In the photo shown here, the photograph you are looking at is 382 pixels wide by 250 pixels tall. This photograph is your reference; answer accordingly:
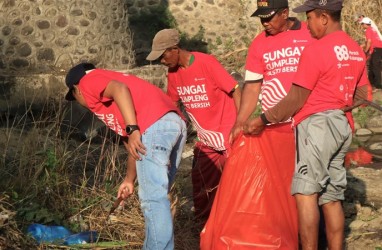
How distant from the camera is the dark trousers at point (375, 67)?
15078 millimetres

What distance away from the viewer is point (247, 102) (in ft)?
19.8

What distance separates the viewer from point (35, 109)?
9.55 metres

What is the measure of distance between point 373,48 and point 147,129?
10.2 metres

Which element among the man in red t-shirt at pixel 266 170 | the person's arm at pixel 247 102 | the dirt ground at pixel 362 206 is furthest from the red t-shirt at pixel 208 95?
the dirt ground at pixel 362 206

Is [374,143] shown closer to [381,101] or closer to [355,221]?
[381,101]

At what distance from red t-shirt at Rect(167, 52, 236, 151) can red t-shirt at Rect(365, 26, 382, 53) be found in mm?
8258

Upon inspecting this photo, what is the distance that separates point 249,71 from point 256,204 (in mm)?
1003

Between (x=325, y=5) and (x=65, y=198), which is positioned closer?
(x=325, y=5)

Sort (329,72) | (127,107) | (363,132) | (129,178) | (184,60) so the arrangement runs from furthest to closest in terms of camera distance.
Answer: (363,132) < (184,60) < (129,178) < (329,72) < (127,107)

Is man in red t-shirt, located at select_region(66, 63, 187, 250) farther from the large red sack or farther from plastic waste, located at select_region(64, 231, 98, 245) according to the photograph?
plastic waste, located at select_region(64, 231, 98, 245)

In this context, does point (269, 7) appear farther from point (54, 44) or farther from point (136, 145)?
point (54, 44)

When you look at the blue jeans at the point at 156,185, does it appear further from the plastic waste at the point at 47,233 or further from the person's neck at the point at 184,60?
the person's neck at the point at 184,60

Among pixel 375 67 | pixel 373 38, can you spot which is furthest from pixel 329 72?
pixel 375 67

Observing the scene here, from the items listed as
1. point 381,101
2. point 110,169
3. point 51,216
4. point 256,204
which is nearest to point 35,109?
point 110,169
